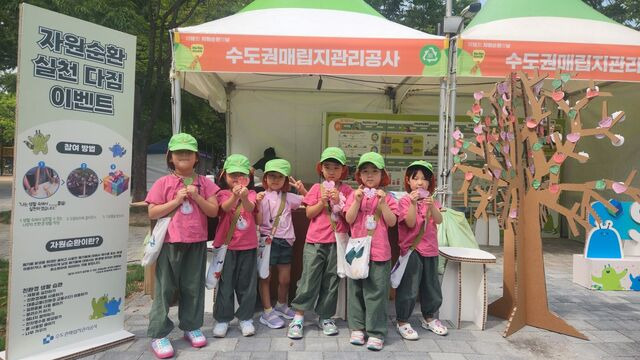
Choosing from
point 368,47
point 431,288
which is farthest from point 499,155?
point 368,47

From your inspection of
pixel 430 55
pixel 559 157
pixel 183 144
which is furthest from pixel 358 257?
pixel 430 55

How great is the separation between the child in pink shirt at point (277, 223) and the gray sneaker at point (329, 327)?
0.34m

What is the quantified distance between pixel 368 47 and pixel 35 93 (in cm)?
323

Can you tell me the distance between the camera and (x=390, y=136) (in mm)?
7652

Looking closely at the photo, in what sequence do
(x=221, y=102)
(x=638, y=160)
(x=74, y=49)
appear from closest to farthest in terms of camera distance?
(x=74, y=49)
(x=638, y=160)
(x=221, y=102)

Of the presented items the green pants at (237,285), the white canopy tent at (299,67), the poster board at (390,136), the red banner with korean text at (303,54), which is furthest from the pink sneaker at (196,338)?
the poster board at (390,136)

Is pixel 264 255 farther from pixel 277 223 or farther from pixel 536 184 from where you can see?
pixel 536 184

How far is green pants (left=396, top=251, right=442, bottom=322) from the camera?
324cm

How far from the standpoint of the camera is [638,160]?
677cm

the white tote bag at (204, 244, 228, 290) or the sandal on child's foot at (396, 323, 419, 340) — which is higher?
the white tote bag at (204, 244, 228, 290)

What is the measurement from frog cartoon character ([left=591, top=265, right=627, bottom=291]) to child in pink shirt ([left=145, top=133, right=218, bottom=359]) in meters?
4.35

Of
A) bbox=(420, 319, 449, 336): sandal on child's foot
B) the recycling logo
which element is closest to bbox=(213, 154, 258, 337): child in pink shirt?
bbox=(420, 319, 449, 336): sandal on child's foot

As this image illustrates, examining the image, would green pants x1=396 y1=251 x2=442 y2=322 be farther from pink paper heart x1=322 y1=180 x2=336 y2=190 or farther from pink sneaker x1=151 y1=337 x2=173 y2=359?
pink sneaker x1=151 y1=337 x2=173 y2=359

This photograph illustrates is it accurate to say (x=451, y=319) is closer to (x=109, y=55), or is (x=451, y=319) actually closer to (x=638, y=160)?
(x=109, y=55)
